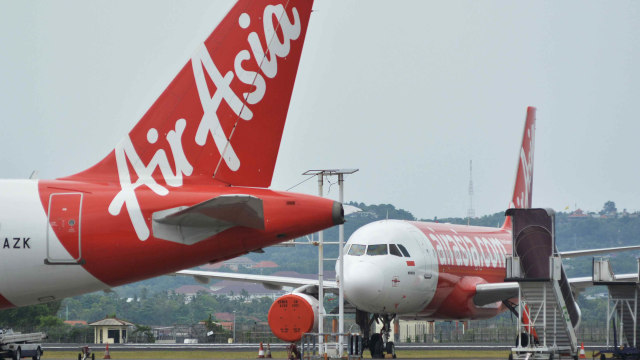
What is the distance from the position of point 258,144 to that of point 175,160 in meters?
1.17

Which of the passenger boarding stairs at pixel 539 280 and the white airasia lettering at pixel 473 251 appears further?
the white airasia lettering at pixel 473 251

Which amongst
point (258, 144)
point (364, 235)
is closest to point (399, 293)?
point (364, 235)

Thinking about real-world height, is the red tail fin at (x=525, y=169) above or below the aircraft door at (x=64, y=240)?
above

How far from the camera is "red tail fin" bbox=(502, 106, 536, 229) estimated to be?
48.0 meters

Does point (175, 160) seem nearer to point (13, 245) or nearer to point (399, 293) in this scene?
point (13, 245)

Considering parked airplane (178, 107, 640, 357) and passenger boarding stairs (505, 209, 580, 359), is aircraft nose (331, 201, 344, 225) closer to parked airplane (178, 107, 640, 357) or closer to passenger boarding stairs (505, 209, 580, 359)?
passenger boarding stairs (505, 209, 580, 359)

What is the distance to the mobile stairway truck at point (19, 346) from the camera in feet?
113

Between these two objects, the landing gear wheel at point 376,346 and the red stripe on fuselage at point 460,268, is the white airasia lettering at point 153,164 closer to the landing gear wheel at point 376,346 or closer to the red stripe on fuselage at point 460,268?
the landing gear wheel at point 376,346

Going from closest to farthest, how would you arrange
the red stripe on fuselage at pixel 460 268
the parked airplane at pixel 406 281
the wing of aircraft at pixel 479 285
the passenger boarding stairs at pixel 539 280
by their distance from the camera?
the passenger boarding stairs at pixel 539 280, the parked airplane at pixel 406 281, the wing of aircraft at pixel 479 285, the red stripe on fuselage at pixel 460 268

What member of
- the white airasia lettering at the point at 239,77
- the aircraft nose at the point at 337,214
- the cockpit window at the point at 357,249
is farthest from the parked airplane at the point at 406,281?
the aircraft nose at the point at 337,214

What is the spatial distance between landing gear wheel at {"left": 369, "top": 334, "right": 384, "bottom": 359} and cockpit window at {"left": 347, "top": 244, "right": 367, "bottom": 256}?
10.1ft

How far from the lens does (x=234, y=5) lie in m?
14.8

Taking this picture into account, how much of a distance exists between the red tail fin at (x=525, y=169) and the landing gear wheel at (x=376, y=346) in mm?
15409

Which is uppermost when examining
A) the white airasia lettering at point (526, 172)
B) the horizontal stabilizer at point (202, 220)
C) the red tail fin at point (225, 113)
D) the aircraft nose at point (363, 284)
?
the white airasia lettering at point (526, 172)
